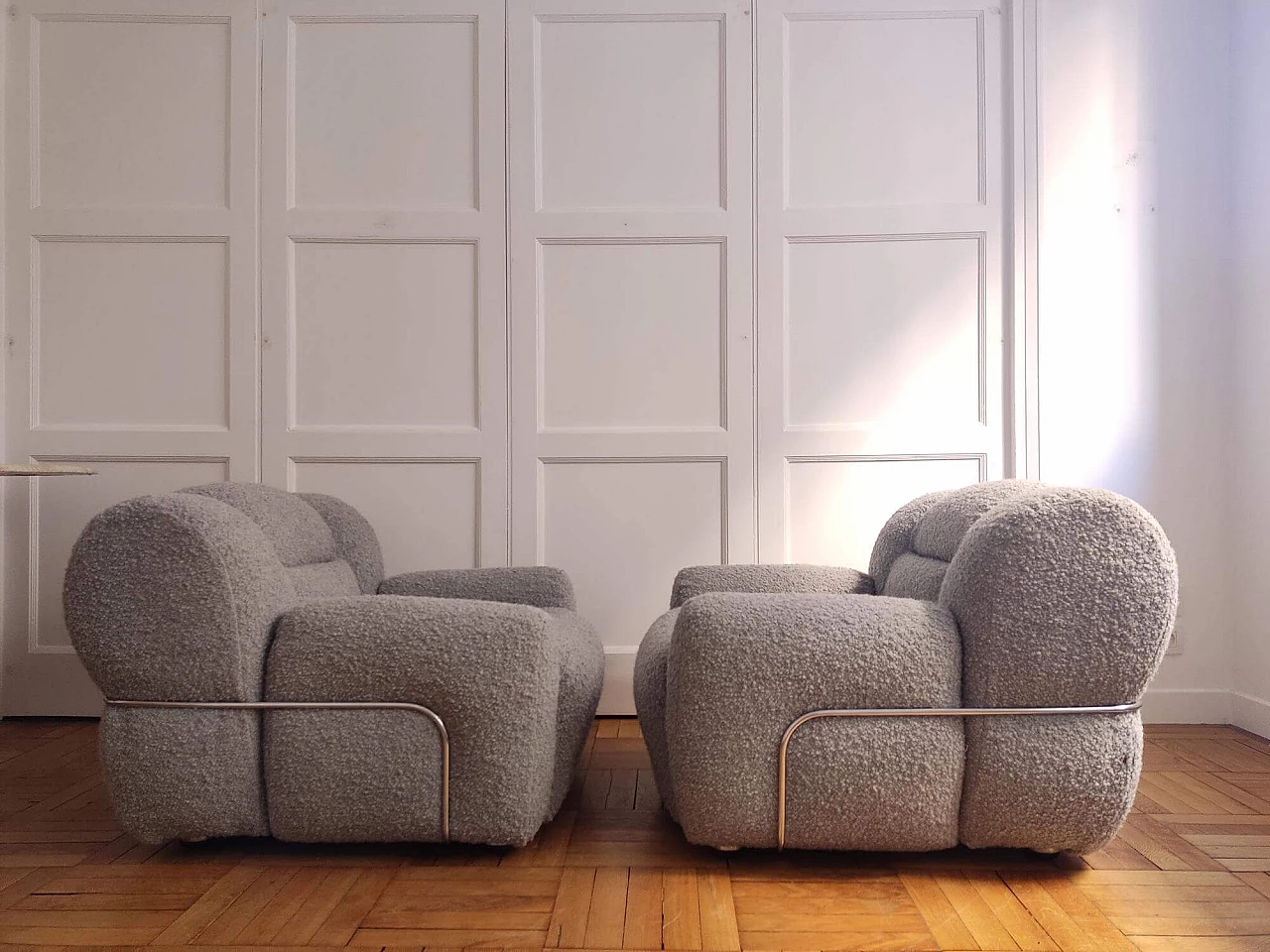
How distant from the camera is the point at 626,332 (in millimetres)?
2814

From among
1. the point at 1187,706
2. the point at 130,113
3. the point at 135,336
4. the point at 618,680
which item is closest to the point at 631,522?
the point at 618,680

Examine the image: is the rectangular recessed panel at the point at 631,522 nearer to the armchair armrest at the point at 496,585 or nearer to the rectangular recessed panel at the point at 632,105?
the armchair armrest at the point at 496,585

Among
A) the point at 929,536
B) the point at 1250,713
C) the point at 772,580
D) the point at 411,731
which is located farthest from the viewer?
the point at 1250,713

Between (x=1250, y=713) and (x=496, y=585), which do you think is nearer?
(x=496, y=585)

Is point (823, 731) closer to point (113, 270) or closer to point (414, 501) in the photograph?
point (414, 501)

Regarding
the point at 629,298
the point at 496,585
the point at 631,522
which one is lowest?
the point at 496,585

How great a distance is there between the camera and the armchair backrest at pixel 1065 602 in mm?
1462

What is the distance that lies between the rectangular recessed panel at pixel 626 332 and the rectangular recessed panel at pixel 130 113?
3.69 ft

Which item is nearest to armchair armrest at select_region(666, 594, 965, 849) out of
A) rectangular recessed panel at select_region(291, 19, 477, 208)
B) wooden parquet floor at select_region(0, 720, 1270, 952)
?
wooden parquet floor at select_region(0, 720, 1270, 952)

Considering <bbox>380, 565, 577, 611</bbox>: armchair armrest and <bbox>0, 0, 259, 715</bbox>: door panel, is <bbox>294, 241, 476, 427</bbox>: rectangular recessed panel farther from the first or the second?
<bbox>380, 565, 577, 611</bbox>: armchair armrest

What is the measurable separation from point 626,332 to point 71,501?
1.80 m

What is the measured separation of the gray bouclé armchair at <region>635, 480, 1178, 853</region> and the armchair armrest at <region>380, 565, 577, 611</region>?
0.88 metres

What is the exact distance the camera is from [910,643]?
1.51 metres

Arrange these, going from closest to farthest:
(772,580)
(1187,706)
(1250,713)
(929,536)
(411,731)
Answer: (411,731), (929,536), (772,580), (1250,713), (1187,706)
